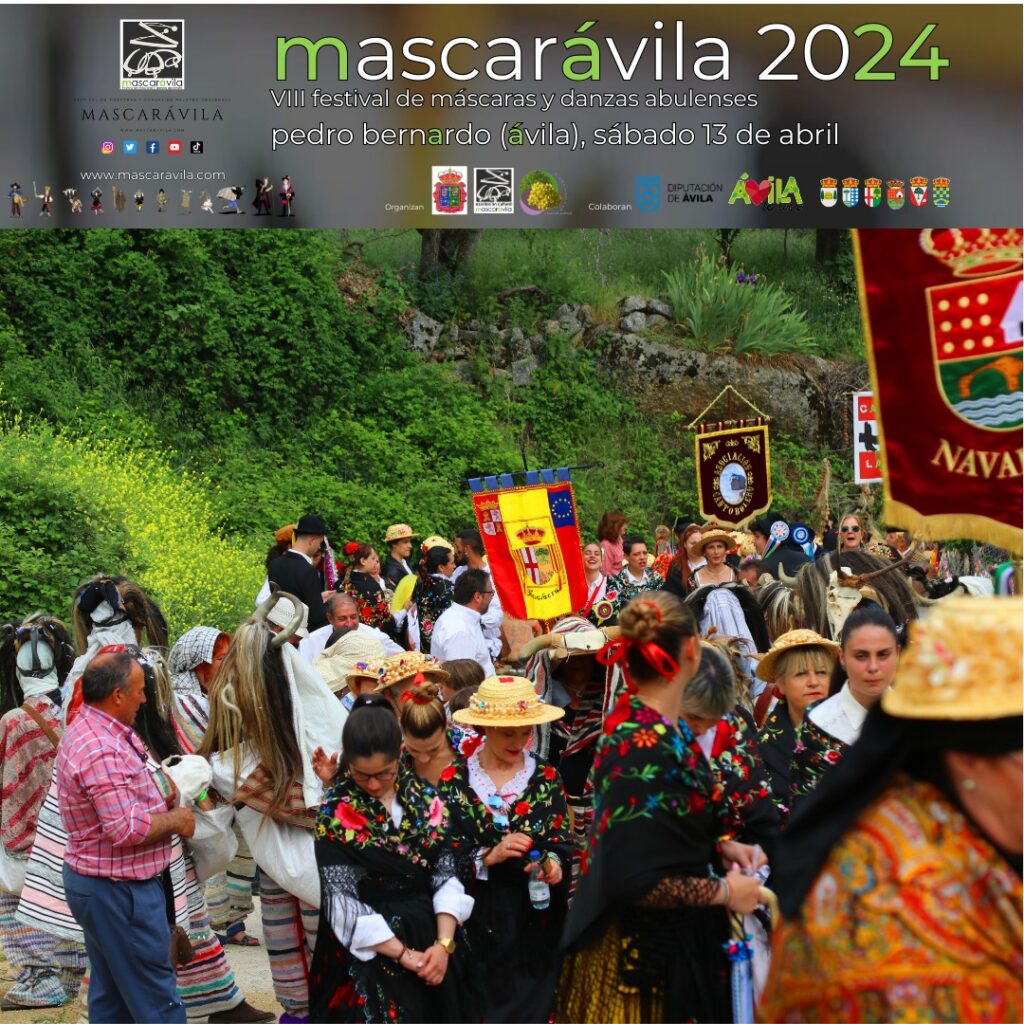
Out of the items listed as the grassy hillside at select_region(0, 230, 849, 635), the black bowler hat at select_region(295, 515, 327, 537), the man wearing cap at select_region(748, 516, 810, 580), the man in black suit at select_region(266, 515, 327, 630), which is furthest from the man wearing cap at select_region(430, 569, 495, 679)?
the grassy hillside at select_region(0, 230, 849, 635)

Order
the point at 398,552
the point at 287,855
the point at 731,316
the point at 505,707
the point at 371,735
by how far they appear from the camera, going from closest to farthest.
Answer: the point at 371,735, the point at 505,707, the point at 287,855, the point at 398,552, the point at 731,316

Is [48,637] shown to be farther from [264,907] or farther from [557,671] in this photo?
[557,671]

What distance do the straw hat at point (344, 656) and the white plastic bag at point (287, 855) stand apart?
2.02 metres

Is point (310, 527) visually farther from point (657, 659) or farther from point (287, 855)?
point (657, 659)

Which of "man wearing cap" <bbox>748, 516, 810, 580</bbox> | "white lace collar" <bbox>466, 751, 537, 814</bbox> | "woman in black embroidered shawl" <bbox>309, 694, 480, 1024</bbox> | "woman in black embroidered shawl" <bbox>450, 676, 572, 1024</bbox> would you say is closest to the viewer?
"woman in black embroidered shawl" <bbox>309, 694, 480, 1024</bbox>

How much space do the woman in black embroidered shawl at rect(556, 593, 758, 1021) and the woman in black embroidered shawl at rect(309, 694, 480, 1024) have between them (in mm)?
724

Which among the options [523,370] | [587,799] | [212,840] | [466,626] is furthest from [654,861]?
[523,370]

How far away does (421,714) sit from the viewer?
550 centimetres

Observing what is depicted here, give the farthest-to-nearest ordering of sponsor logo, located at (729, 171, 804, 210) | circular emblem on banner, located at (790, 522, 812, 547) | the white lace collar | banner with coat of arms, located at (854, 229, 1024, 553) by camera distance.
Result: sponsor logo, located at (729, 171, 804, 210) < circular emblem on banner, located at (790, 522, 812, 547) < the white lace collar < banner with coat of arms, located at (854, 229, 1024, 553)

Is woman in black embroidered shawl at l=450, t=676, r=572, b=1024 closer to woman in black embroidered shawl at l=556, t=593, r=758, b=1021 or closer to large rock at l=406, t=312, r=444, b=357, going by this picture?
woman in black embroidered shawl at l=556, t=593, r=758, b=1021

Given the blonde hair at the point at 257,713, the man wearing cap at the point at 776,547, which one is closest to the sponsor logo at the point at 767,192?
the man wearing cap at the point at 776,547

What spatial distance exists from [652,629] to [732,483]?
31.6 feet

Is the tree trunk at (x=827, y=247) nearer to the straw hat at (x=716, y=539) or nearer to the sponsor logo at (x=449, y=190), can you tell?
the sponsor logo at (x=449, y=190)

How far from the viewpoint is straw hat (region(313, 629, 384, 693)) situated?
7946 millimetres
